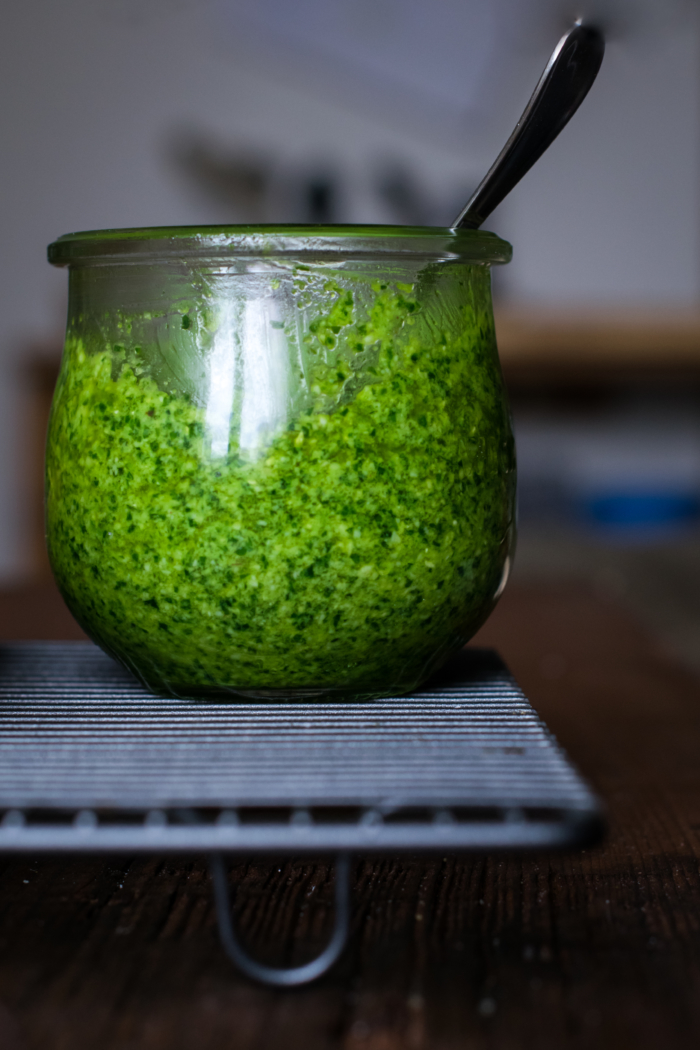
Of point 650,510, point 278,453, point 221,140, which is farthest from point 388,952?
point 221,140

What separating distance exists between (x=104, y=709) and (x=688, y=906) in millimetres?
303

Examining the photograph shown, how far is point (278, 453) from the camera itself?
1.72 feet

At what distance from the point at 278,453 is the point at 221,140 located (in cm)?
299

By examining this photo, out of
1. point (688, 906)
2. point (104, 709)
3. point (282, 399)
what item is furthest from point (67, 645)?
point (688, 906)

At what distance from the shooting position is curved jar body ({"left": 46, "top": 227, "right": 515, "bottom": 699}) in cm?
52

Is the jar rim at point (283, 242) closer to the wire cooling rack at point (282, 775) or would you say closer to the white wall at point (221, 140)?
the wire cooling rack at point (282, 775)

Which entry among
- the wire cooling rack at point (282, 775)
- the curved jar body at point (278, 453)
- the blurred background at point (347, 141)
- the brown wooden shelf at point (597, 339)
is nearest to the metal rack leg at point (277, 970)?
the wire cooling rack at point (282, 775)

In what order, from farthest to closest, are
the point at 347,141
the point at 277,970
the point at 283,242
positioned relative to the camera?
the point at 347,141, the point at 283,242, the point at 277,970

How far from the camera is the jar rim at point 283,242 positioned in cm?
51

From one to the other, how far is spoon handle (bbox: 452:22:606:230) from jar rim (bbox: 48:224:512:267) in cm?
3

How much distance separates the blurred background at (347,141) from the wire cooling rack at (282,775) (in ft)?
8.78

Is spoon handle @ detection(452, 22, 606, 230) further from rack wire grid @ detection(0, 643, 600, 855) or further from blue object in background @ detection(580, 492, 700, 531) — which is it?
blue object in background @ detection(580, 492, 700, 531)

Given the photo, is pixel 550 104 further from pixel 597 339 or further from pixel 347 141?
pixel 347 141

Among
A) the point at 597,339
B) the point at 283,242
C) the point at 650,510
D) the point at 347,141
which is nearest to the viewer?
the point at 283,242
